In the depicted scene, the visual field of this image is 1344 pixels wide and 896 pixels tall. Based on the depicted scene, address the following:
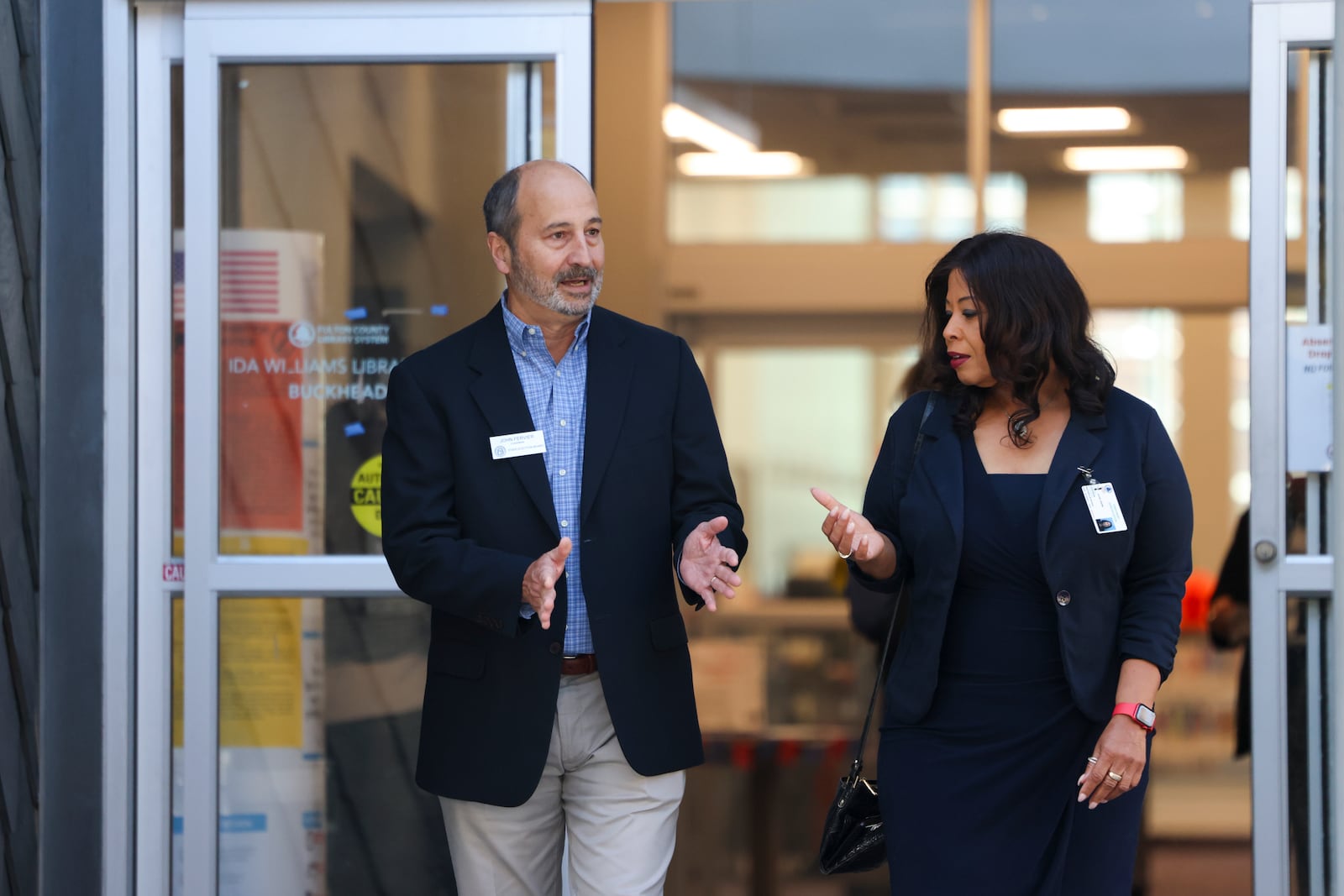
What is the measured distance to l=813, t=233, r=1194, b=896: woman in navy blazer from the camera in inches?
104

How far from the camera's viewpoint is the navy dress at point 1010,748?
2697 mm

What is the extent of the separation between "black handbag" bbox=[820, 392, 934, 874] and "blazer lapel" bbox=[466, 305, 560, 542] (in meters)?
0.73

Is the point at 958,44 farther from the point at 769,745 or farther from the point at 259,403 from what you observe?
the point at 259,403

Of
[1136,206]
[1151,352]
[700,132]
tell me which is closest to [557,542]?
[700,132]

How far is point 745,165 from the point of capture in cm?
894

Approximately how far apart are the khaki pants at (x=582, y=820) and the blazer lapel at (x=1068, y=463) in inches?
33.7

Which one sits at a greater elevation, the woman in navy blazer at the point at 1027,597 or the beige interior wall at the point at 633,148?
the beige interior wall at the point at 633,148

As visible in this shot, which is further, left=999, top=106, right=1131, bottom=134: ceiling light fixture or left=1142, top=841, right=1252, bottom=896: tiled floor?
left=999, top=106, right=1131, bottom=134: ceiling light fixture

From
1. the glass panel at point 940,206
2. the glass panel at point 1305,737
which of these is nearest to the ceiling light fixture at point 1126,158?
the glass panel at point 940,206

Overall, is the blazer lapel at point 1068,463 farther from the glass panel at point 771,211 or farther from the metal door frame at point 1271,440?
Result: the glass panel at point 771,211

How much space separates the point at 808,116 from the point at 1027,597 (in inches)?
252

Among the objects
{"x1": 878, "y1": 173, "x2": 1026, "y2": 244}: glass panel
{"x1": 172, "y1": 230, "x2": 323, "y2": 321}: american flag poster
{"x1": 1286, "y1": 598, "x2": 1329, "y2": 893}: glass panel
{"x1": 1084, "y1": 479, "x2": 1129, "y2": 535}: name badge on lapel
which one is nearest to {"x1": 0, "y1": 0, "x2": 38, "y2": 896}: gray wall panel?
{"x1": 172, "y1": 230, "x2": 323, "y2": 321}: american flag poster

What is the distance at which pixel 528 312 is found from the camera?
2854mm

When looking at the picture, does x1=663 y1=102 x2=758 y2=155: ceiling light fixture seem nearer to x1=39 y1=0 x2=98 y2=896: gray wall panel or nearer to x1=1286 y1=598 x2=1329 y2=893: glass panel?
x1=39 y1=0 x2=98 y2=896: gray wall panel
